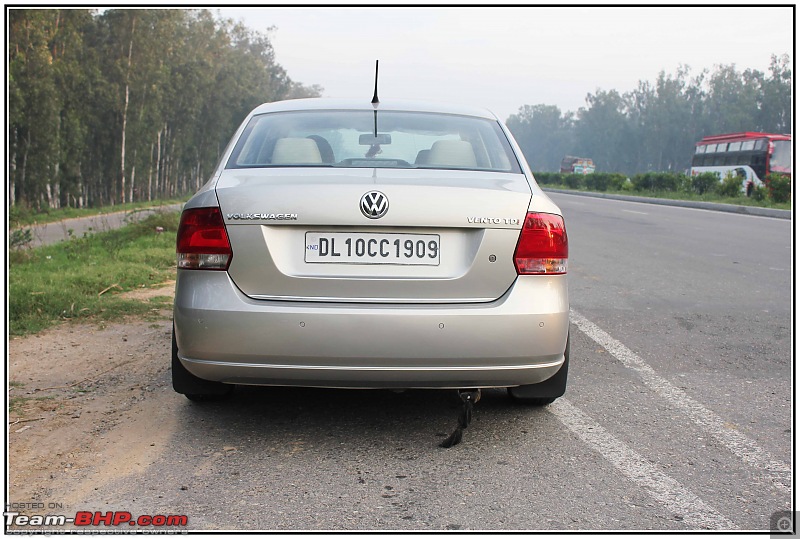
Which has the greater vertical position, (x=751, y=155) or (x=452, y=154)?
(x=751, y=155)

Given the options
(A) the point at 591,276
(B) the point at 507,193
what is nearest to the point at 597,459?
(B) the point at 507,193

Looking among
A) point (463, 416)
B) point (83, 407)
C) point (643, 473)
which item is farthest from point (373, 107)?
point (643, 473)

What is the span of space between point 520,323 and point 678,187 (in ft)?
114

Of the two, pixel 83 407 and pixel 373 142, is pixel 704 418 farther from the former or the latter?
pixel 83 407

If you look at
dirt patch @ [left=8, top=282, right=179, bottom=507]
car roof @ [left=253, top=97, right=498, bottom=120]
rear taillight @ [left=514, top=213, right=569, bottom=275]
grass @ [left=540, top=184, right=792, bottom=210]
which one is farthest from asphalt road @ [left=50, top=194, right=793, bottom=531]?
grass @ [left=540, top=184, right=792, bottom=210]

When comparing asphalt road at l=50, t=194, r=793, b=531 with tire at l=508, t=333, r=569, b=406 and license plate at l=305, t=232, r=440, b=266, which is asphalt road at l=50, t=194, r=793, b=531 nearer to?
tire at l=508, t=333, r=569, b=406

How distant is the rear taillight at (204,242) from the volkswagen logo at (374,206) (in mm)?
596

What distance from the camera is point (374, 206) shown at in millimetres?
3361

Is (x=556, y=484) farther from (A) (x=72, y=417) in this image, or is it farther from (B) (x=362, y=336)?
(A) (x=72, y=417)

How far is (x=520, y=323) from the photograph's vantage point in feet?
11.2

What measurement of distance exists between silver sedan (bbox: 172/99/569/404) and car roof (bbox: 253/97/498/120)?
102 cm

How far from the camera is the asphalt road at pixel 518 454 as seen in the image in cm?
293

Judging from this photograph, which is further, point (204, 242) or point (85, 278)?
point (85, 278)

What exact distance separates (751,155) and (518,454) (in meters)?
37.8
